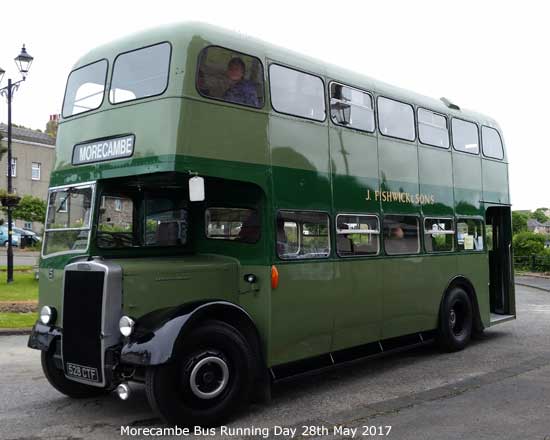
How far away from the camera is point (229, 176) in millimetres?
6355

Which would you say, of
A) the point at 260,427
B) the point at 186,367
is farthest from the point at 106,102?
the point at 260,427

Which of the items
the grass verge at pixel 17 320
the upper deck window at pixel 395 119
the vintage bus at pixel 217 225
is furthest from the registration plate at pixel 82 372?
the grass verge at pixel 17 320

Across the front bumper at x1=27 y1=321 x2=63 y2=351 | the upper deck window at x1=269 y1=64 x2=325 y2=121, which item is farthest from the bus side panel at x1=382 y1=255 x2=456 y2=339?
the front bumper at x1=27 y1=321 x2=63 y2=351

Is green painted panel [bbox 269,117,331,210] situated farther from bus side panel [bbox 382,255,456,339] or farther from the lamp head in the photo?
the lamp head

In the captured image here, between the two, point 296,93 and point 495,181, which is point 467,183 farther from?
point 296,93

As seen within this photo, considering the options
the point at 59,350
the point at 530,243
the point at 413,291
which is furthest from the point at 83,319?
the point at 530,243

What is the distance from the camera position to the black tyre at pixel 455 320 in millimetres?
9492

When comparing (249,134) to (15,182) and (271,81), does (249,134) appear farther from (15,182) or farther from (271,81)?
(15,182)

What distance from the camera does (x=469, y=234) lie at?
34.0 ft

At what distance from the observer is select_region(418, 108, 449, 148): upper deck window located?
9.41 m

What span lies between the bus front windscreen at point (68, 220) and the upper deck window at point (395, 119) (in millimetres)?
4200

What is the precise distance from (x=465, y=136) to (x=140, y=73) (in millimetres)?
6211

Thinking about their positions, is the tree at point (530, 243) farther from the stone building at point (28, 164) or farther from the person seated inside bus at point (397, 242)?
the stone building at point (28, 164)

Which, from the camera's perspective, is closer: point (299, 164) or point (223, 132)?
point (223, 132)
